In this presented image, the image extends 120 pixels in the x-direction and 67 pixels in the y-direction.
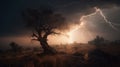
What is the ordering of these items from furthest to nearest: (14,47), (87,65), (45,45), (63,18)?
1. (14,47)
2. (63,18)
3. (45,45)
4. (87,65)

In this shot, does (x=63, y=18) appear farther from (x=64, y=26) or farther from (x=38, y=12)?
(x=38, y=12)

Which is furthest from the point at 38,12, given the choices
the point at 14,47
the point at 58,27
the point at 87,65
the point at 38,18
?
the point at 14,47

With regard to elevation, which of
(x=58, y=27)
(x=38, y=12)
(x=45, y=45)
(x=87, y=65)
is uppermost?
(x=38, y=12)

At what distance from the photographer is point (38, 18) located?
44531mm

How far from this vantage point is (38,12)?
45.0 metres

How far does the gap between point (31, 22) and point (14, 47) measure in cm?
2762

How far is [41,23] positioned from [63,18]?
4602 mm

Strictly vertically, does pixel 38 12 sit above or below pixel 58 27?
above

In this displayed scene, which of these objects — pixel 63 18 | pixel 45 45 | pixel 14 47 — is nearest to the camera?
pixel 45 45

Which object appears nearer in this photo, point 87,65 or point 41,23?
point 87,65

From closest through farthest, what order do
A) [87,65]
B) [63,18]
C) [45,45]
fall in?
1. [87,65]
2. [45,45]
3. [63,18]

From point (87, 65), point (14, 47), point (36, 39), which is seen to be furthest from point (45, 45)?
point (14, 47)

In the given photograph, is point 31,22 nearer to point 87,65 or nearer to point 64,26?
point 64,26

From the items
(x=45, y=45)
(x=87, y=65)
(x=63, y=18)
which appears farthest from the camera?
(x=63, y=18)
